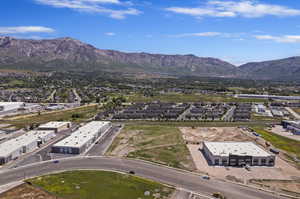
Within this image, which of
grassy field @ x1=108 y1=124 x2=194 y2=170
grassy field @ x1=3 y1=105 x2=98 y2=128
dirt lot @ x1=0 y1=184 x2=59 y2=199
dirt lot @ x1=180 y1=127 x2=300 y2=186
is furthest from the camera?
grassy field @ x1=3 y1=105 x2=98 y2=128

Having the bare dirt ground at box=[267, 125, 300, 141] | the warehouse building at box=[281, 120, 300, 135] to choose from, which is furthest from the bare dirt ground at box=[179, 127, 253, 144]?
the warehouse building at box=[281, 120, 300, 135]

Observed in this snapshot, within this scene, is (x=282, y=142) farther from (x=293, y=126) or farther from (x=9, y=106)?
(x=9, y=106)

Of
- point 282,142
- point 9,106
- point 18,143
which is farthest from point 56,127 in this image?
point 282,142

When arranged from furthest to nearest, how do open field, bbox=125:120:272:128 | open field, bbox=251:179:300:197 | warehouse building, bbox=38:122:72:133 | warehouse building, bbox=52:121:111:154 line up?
open field, bbox=125:120:272:128, warehouse building, bbox=38:122:72:133, warehouse building, bbox=52:121:111:154, open field, bbox=251:179:300:197

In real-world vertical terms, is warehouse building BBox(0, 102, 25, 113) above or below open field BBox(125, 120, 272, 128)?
above

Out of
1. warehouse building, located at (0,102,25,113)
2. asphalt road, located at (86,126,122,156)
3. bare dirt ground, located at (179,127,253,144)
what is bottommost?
asphalt road, located at (86,126,122,156)

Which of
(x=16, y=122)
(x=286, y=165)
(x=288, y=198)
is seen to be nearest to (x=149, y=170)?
(x=288, y=198)

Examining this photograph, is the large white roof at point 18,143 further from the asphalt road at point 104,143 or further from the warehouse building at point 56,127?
the asphalt road at point 104,143

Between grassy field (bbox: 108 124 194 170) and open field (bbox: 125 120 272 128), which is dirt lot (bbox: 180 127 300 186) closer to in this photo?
grassy field (bbox: 108 124 194 170)
